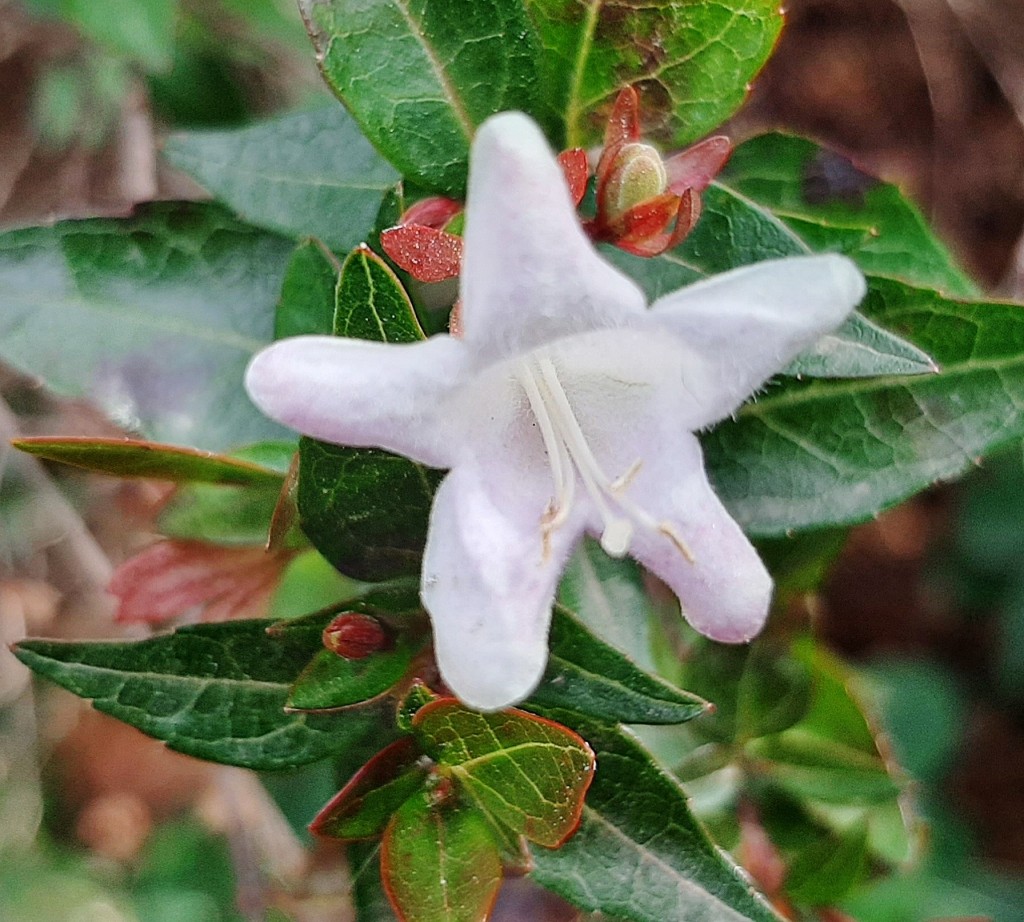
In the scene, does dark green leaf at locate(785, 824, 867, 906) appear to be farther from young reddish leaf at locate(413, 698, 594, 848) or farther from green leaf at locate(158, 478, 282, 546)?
green leaf at locate(158, 478, 282, 546)

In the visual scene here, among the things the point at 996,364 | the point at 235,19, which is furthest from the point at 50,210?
the point at 996,364

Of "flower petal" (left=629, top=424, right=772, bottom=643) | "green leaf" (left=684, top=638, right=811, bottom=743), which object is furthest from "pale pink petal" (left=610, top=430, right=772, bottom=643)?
"green leaf" (left=684, top=638, right=811, bottom=743)

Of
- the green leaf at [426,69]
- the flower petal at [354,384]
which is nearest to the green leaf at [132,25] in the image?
the green leaf at [426,69]

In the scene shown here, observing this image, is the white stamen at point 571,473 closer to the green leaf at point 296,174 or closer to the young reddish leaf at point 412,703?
the young reddish leaf at point 412,703

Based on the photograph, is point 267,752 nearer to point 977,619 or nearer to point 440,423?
point 440,423

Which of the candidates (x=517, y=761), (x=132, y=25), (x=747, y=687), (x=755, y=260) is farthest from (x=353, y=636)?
(x=132, y=25)

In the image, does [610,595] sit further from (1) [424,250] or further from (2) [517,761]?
(1) [424,250]
